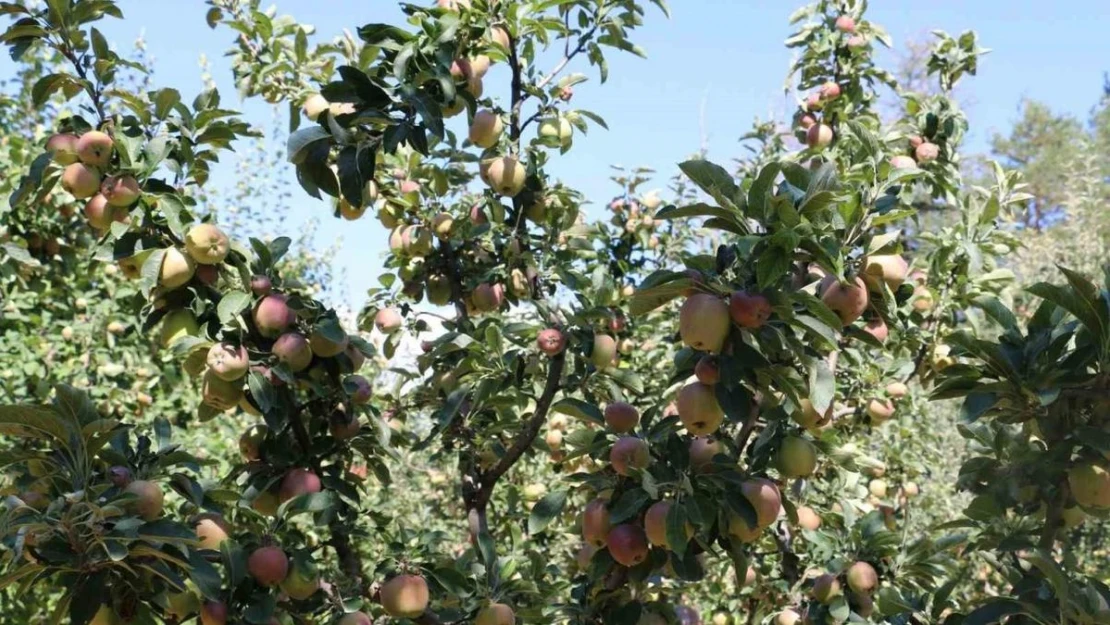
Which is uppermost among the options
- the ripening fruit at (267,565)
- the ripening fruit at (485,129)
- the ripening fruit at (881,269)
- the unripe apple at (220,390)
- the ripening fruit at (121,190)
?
the ripening fruit at (485,129)

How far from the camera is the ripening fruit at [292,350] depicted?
1.86 meters

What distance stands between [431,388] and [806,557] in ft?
3.31

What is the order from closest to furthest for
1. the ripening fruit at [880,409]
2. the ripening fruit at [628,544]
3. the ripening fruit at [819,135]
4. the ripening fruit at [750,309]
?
the ripening fruit at [750,309] < the ripening fruit at [628,544] < the ripening fruit at [880,409] < the ripening fruit at [819,135]

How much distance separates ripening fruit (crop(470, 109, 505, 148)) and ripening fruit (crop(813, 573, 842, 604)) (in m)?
1.17

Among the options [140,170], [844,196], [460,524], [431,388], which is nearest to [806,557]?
[431,388]

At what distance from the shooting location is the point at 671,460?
1611mm

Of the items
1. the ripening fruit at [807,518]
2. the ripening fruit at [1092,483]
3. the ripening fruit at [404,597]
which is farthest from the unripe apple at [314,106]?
the ripening fruit at [1092,483]

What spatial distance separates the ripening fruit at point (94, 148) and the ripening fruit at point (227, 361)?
0.40 m

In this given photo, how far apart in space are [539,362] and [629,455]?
532mm

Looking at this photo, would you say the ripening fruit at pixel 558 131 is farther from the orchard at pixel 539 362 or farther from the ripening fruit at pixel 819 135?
the ripening fruit at pixel 819 135

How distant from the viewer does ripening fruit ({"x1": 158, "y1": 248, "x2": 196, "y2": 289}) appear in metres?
1.79

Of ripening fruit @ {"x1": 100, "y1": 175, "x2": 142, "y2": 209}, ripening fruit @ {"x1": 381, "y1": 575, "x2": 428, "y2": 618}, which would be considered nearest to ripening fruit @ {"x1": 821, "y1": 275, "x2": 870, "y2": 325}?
ripening fruit @ {"x1": 381, "y1": 575, "x2": 428, "y2": 618}

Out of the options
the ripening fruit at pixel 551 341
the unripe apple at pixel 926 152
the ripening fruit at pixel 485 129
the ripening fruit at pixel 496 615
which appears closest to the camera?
the ripening fruit at pixel 496 615

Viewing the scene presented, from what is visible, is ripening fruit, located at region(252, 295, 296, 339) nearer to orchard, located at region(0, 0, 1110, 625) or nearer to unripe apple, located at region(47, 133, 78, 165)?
orchard, located at region(0, 0, 1110, 625)
